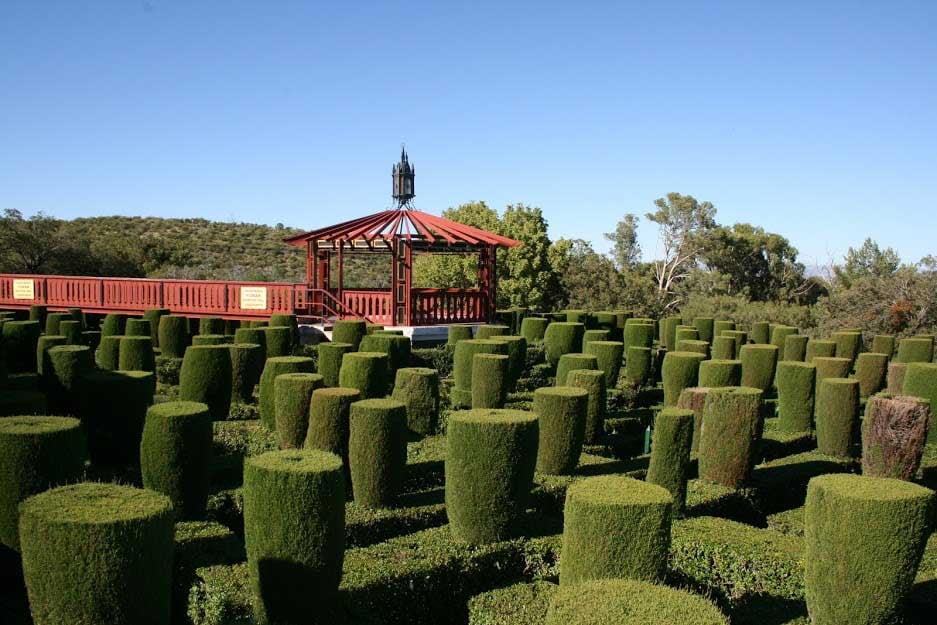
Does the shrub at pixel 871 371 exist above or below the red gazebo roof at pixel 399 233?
below

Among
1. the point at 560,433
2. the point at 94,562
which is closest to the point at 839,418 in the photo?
the point at 560,433

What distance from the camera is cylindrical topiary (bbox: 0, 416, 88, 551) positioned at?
26.6 ft

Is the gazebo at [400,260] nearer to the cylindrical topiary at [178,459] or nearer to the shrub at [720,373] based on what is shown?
the shrub at [720,373]

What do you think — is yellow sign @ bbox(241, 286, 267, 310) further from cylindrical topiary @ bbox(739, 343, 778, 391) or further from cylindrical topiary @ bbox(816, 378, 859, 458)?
cylindrical topiary @ bbox(816, 378, 859, 458)

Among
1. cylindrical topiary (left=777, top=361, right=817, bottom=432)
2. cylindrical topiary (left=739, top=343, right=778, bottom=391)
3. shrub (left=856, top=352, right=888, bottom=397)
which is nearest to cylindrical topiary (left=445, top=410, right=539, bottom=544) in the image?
cylindrical topiary (left=777, top=361, right=817, bottom=432)

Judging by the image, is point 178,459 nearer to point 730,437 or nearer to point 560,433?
point 560,433

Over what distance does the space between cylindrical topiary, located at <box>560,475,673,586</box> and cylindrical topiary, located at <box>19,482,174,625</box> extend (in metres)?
3.39

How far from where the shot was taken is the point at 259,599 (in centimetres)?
724

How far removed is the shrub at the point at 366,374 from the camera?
47.1 ft

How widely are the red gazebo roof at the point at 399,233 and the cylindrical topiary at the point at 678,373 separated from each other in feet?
30.3

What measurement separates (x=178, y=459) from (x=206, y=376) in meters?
4.79

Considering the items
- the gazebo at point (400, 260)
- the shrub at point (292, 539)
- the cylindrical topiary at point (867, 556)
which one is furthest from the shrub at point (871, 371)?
the shrub at point (292, 539)

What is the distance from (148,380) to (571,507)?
7037 mm

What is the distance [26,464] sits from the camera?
8.12m
